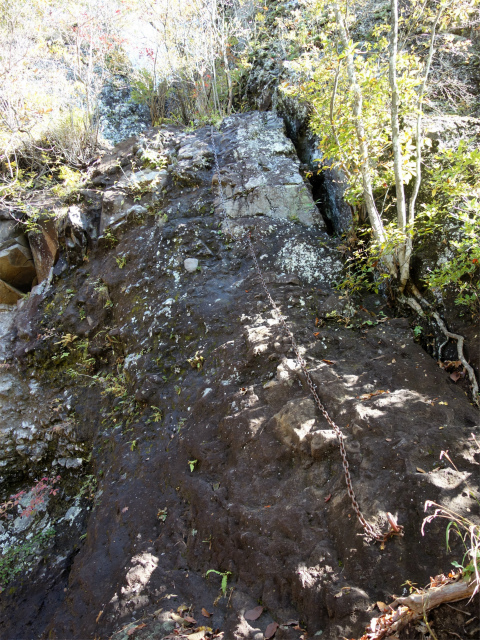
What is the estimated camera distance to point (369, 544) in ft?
7.79

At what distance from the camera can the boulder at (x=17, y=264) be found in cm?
809

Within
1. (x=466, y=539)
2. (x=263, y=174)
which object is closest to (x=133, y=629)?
(x=466, y=539)

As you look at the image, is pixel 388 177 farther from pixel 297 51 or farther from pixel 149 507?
pixel 297 51

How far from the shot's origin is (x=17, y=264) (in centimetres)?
819

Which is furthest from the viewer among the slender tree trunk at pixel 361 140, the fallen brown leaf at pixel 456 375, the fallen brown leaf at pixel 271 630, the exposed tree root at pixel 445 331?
the slender tree trunk at pixel 361 140

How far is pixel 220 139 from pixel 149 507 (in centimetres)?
693

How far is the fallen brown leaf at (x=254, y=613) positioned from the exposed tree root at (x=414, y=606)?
0.78 m

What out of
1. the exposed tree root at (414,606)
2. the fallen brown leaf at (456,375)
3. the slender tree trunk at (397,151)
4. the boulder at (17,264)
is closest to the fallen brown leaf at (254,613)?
the exposed tree root at (414,606)

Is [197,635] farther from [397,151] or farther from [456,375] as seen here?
[397,151]

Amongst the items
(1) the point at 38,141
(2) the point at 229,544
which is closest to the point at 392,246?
(2) the point at 229,544

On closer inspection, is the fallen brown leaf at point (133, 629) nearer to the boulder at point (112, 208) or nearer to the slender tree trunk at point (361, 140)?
the slender tree trunk at point (361, 140)

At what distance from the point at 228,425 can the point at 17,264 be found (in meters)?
6.93

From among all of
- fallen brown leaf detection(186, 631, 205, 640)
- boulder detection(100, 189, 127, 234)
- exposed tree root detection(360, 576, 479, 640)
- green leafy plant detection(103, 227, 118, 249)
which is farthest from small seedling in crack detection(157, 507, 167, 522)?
boulder detection(100, 189, 127, 234)

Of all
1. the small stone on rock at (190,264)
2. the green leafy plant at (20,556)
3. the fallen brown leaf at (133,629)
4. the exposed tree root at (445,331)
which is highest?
the small stone on rock at (190,264)
